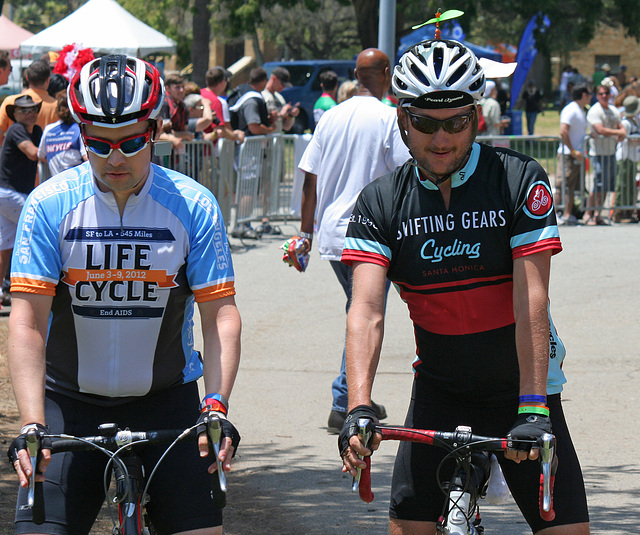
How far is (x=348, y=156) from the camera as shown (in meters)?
6.54

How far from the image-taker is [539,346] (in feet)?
10.1

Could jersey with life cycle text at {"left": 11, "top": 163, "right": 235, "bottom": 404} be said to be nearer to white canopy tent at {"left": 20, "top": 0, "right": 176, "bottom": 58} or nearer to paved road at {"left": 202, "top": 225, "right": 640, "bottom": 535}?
paved road at {"left": 202, "top": 225, "right": 640, "bottom": 535}

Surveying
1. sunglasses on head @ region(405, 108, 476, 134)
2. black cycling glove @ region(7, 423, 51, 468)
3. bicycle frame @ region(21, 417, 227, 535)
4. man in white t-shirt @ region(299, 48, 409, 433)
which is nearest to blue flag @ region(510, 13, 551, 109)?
man in white t-shirt @ region(299, 48, 409, 433)

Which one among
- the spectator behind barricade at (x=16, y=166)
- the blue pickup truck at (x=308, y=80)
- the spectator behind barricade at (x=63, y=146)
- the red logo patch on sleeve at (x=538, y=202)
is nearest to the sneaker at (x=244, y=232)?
the spectator behind barricade at (x=16, y=166)

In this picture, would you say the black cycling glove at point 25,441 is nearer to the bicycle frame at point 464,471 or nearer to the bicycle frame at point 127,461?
the bicycle frame at point 127,461

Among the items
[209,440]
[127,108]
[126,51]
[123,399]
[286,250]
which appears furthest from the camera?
[126,51]

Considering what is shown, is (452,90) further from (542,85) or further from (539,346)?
(542,85)

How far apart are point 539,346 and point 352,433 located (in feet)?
2.13

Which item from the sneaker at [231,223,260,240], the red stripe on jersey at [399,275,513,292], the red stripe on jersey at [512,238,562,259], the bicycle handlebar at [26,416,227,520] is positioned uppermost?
the red stripe on jersey at [512,238,562,259]

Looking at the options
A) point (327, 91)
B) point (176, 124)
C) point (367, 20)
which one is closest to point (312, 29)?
point (367, 20)

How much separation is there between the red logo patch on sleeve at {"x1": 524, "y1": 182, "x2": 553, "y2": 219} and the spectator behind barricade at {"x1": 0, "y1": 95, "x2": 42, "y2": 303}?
7.09m

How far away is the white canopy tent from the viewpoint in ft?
64.4

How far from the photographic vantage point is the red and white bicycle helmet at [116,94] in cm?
300

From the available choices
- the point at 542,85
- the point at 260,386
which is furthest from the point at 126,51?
the point at 542,85
